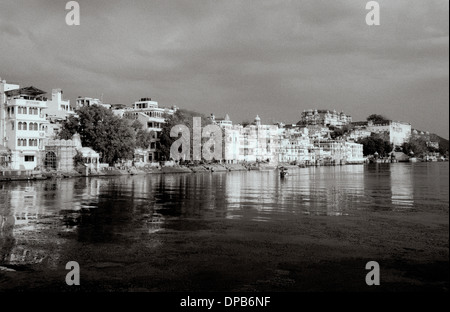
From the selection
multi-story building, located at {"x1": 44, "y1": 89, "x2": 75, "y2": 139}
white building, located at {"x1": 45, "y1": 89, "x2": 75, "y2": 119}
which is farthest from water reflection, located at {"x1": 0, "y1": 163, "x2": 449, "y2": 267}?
white building, located at {"x1": 45, "y1": 89, "x2": 75, "y2": 119}

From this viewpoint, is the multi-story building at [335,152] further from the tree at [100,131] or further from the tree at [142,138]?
the tree at [100,131]

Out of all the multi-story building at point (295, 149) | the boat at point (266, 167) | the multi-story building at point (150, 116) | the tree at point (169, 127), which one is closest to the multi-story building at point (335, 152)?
the multi-story building at point (295, 149)

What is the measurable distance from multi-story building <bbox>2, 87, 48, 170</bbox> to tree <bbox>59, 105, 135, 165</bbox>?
8.66 metres

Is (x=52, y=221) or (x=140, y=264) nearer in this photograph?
(x=140, y=264)

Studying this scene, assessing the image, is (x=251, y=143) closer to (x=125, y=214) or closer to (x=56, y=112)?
(x=56, y=112)

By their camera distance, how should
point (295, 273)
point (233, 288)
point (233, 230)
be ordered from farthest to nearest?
point (233, 230) < point (295, 273) < point (233, 288)

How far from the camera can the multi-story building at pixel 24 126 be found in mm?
57906

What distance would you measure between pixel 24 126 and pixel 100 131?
42.7ft
